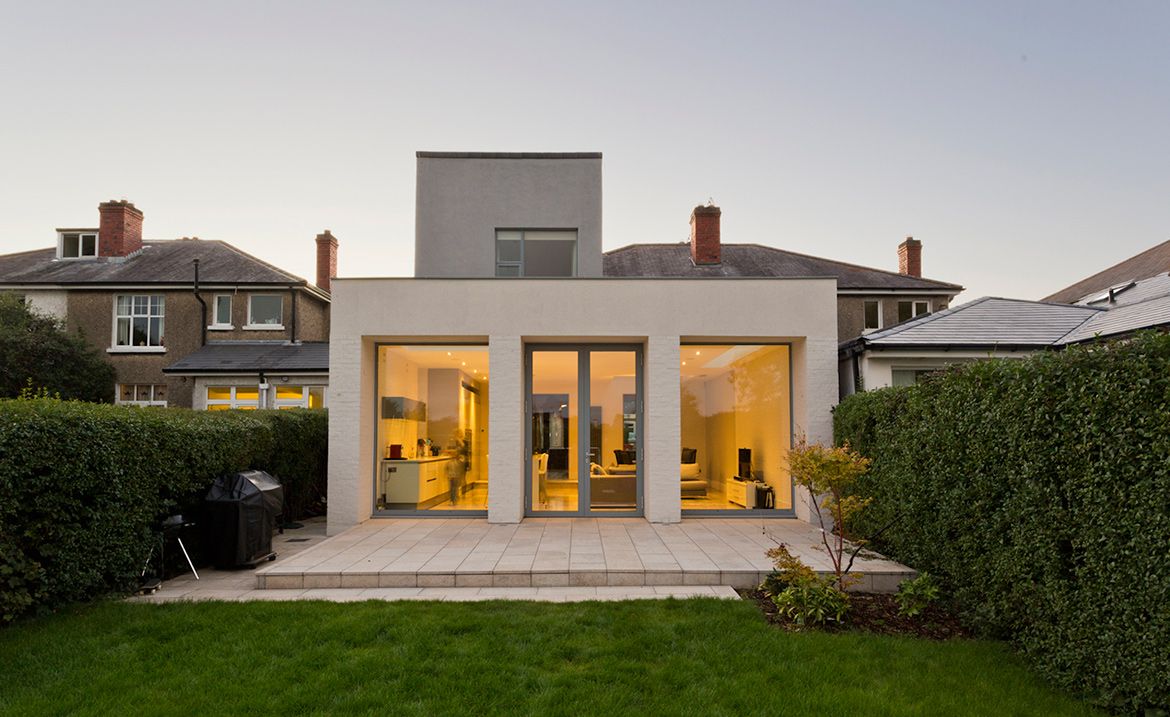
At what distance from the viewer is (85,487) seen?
5.83 meters

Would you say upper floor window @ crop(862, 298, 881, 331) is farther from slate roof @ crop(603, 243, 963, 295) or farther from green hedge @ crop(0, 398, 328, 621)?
green hedge @ crop(0, 398, 328, 621)

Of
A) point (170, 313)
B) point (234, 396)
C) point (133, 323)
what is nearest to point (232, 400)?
point (234, 396)

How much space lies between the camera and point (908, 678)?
4.46 meters

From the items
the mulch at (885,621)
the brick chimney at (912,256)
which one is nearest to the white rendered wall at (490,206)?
the mulch at (885,621)

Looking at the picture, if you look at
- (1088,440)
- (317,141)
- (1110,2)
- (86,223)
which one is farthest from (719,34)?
(86,223)

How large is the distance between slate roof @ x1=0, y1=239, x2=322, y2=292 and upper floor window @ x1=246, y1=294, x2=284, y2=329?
65 centimetres

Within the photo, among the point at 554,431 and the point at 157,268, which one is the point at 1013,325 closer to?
the point at 554,431

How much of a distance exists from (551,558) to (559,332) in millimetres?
4161

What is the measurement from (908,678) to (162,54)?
14.9 meters

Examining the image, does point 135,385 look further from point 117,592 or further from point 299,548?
→ point 117,592

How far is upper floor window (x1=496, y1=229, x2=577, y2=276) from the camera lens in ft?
45.2

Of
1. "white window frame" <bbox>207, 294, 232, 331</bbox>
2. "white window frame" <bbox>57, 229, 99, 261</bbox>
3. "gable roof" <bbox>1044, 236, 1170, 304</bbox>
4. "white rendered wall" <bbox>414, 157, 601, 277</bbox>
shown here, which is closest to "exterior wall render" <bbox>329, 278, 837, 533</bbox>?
"white rendered wall" <bbox>414, 157, 601, 277</bbox>

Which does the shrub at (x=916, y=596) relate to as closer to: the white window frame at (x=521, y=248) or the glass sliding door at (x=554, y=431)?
the glass sliding door at (x=554, y=431)

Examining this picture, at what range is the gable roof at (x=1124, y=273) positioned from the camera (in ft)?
92.7
